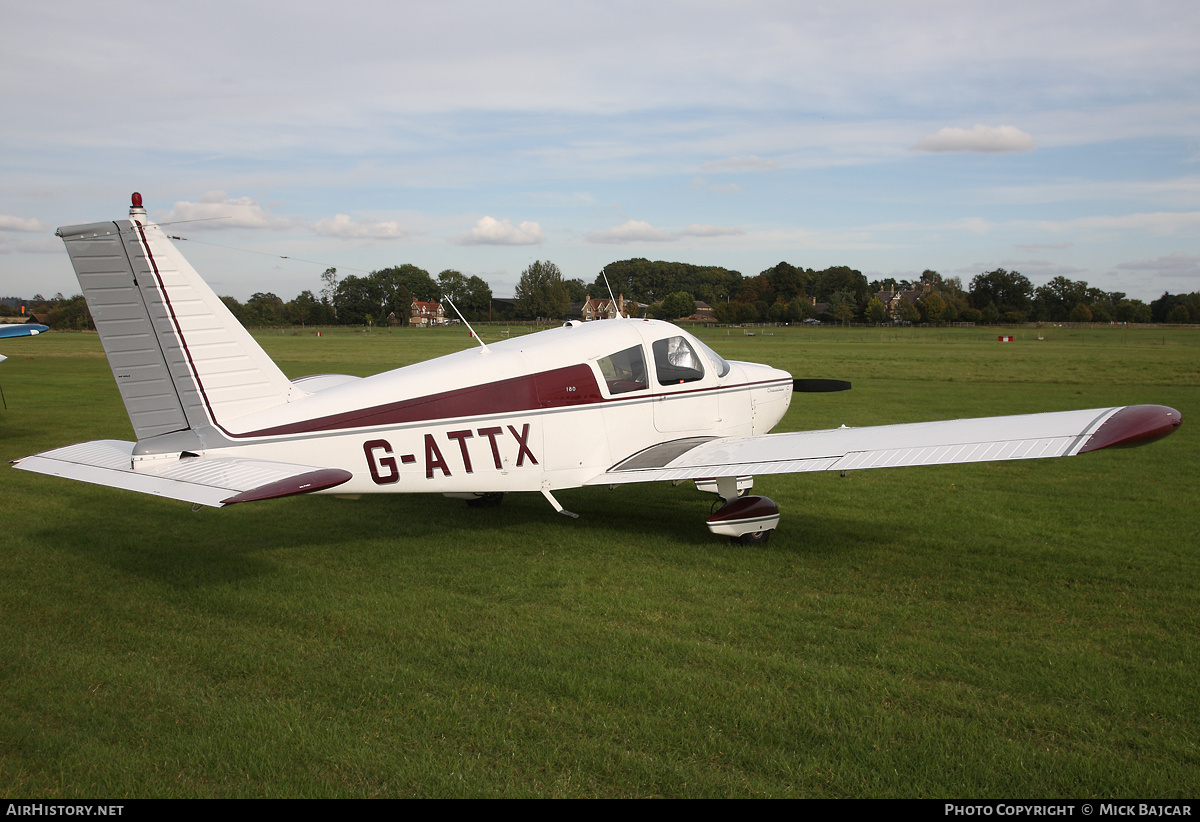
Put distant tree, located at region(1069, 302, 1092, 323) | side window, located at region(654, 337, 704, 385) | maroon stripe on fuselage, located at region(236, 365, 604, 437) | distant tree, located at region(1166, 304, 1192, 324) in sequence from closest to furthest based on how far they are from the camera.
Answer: maroon stripe on fuselage, located at region(236, 365, 604, 437) → side window, located at region(654, 337, 704, 385) → distant tree, located at region(1166, 304, 1192, 324) → distant tree, located at region(1069, 302, 1092, 323)

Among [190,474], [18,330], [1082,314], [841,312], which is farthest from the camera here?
[1082,314]

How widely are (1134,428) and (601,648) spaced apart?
4.00 metres

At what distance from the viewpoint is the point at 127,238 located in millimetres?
5695

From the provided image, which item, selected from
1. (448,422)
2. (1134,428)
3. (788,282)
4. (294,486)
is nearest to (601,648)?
(294,486)

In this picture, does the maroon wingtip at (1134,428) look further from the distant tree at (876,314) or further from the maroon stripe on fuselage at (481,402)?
the distant tree at (876,314)

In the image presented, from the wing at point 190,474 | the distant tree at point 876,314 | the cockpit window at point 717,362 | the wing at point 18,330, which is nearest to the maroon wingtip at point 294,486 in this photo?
the wing at point 190,474

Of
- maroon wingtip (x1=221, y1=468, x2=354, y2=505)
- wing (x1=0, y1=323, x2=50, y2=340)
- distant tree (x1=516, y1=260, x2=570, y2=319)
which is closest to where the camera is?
maroon wingtip (x1=221, y1=468, x2=354, y2=505)

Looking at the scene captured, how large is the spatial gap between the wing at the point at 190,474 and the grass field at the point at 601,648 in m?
1.04

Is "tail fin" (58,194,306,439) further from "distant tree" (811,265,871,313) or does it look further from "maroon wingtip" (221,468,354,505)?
"distant tree" (811,265,871,313)

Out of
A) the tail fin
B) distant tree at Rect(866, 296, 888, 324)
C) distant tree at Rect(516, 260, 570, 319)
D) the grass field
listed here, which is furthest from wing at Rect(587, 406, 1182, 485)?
distant tree at Rect(866, 296, 888, 324)

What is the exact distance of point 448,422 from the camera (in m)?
6.71

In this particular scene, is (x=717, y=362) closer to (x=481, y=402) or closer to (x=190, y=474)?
(x=481, y=402)

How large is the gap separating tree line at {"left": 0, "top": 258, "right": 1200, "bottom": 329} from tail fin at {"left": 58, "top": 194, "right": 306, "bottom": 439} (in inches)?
2378

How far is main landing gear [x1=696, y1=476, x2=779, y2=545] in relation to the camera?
7.32m
